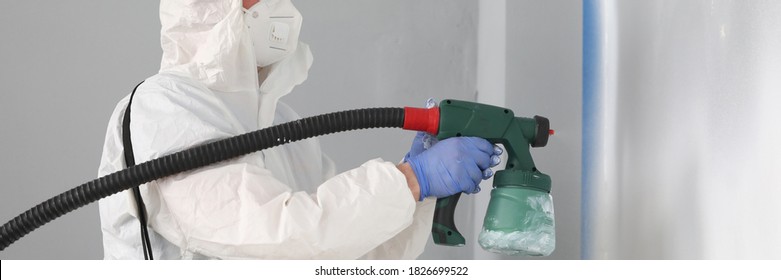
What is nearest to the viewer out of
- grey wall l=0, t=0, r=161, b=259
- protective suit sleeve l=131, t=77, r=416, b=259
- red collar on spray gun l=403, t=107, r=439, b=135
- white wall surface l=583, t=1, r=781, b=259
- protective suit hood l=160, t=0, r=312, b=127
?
white wall surface l=583, t=1, r=781, b=259

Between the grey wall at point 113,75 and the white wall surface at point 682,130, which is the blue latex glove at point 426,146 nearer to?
the white wall surface at point 682,130

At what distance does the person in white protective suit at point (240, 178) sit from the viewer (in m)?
1.38

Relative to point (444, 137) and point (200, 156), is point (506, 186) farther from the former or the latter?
point (200, 156)

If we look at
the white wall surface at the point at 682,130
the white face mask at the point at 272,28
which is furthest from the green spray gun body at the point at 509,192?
the white face mask at the point at 272,28

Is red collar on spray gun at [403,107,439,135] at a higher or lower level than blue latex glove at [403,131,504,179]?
higher

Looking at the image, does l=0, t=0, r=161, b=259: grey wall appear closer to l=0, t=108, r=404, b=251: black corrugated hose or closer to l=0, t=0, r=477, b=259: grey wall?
l=0, t=0, r=477, b=259: grey wall

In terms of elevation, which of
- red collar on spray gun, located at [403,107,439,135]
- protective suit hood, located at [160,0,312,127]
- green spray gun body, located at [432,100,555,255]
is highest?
protective suit hood, located at [160,0,312,127]

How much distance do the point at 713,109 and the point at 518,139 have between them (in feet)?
1.04

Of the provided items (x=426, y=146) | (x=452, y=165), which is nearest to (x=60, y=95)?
(x=426, y=146)

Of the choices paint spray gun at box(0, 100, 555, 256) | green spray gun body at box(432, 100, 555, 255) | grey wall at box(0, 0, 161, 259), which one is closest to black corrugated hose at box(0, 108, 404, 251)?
paint spray gun at box(0, 100, 555, 256)

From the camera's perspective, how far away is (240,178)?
1.41m

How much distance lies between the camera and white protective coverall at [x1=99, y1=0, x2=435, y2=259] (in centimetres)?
138

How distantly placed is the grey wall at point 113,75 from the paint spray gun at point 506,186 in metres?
0.92

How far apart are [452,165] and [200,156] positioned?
0.40 meters
